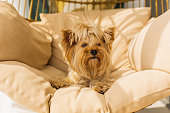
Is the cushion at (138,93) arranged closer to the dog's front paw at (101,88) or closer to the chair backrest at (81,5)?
the dog's front paw at (101,88)

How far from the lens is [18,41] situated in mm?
1270

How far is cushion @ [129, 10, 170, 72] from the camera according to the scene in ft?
3.10

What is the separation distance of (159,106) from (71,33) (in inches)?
49.5

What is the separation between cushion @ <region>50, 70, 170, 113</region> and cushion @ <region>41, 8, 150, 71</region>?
814 millimetres

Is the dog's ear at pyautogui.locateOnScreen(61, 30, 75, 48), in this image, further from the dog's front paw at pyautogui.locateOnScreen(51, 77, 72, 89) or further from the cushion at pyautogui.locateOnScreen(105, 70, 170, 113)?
the cushion at pyautogui.locateOnScreen(105, 70, 170, 113)

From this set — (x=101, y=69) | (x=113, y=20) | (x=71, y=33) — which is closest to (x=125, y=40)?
(x=113, y=20)

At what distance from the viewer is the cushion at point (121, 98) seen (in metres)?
0.74

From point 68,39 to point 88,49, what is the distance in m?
0.20

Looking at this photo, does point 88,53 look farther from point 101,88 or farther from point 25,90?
point 25,90

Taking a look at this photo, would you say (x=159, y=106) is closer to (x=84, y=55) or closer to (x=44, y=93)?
(x=84, y=55)

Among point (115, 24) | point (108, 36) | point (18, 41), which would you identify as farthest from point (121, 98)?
point (115, 24)

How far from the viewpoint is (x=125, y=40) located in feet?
5.67

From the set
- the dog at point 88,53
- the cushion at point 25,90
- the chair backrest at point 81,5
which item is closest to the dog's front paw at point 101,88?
the dog at point 88,53

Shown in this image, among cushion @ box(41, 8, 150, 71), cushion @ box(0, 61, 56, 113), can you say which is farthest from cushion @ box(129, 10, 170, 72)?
cushion @ box(0, 61, 56, 113)
